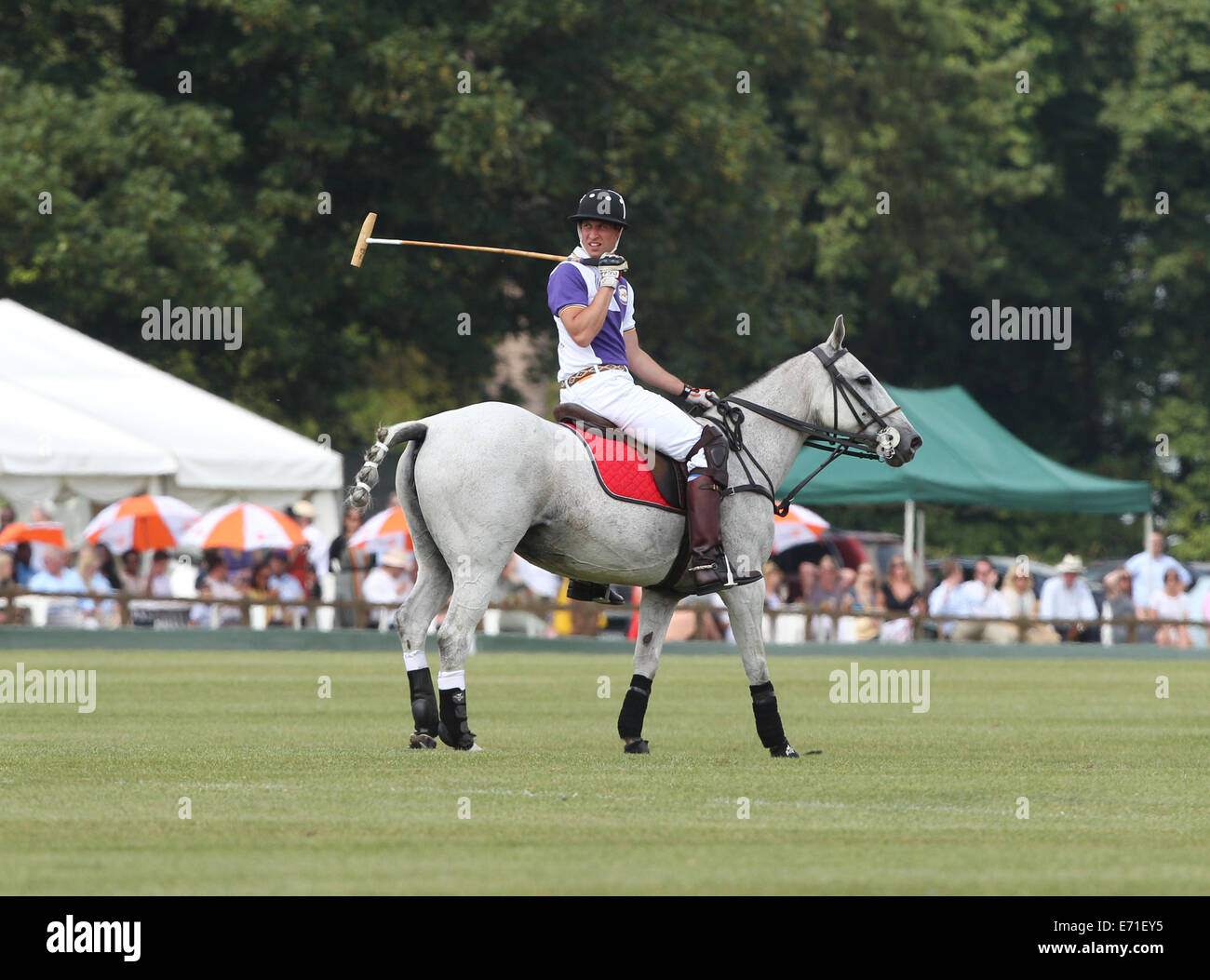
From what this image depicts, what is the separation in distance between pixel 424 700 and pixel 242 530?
1610cm

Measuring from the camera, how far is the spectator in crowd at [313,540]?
3089 centimetres

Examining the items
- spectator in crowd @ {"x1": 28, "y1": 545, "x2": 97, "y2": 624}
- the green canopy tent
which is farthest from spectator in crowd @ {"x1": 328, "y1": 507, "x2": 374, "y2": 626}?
the green canopy tent

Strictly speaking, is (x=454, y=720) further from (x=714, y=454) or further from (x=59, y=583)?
(x=59, y=583)

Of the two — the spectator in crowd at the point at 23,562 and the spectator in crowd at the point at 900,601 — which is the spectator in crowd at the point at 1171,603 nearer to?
the spectator in crowd at the point at 900,601

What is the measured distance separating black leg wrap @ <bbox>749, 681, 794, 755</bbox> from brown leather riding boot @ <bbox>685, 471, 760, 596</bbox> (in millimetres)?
572

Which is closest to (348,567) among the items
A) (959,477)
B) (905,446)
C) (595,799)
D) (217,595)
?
(217,595)

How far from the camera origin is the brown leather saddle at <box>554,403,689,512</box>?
13.1 metres

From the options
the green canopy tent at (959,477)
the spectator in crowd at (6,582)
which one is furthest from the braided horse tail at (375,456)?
the green canopy tent at (959,477)

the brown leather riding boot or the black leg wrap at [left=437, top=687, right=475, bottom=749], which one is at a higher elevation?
the brown leather riding boot

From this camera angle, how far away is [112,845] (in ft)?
28.1

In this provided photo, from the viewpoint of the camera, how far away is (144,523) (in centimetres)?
3031

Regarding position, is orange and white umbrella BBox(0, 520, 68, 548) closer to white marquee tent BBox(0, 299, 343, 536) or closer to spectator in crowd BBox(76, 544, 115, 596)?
spectator in crowd BBox(76, 544, 115, 596)

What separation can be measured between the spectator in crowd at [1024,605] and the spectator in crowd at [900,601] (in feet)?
3.96
